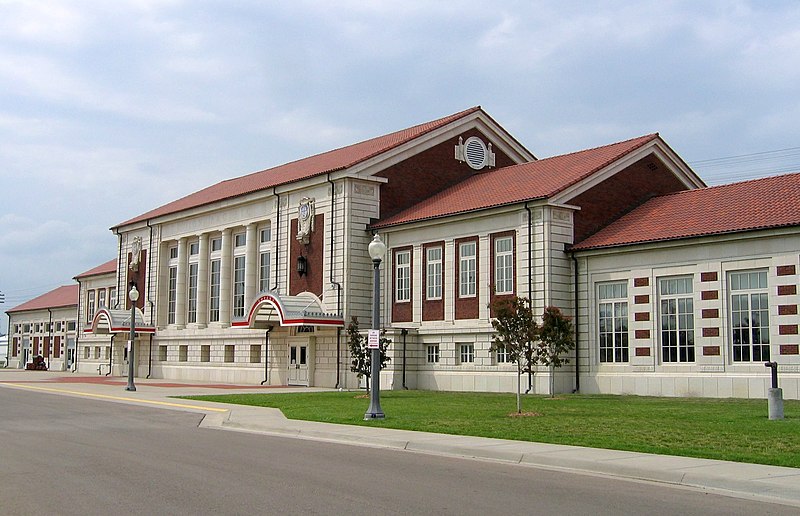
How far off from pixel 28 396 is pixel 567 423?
78.3 feet

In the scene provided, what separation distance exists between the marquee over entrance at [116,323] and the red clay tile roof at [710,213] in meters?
33.3

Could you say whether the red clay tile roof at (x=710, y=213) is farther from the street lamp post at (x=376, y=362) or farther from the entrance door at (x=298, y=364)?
the entrance door at (x=298, y=364)

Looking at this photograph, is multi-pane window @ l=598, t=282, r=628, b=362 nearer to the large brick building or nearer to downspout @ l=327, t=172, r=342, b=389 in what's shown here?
the large brick building

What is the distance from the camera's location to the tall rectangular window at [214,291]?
54281mm

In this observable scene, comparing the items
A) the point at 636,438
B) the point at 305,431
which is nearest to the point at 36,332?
the point at 305,431

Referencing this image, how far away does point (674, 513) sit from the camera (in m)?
10.6

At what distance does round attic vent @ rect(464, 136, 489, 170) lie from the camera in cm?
4816

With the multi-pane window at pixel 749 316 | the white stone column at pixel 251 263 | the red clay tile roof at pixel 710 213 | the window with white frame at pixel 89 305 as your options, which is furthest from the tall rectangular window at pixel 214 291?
the multi-pane window at pixel 749 316

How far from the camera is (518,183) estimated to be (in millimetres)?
40531

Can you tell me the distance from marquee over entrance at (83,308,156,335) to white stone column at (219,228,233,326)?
832 centimetres

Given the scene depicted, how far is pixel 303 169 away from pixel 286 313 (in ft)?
38.5

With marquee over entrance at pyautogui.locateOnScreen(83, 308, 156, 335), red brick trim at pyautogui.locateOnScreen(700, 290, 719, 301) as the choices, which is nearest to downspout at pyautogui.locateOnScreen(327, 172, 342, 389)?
red brick trim at pyautogui.locateOnScreen(700, 290, 719, 301)

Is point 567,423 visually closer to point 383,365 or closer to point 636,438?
point 636,438

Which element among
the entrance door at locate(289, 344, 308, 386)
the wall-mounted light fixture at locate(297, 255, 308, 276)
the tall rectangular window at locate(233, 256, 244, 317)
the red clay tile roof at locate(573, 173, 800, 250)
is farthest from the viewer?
the tall rectangular window at locate(233, 256, 244, 317)
